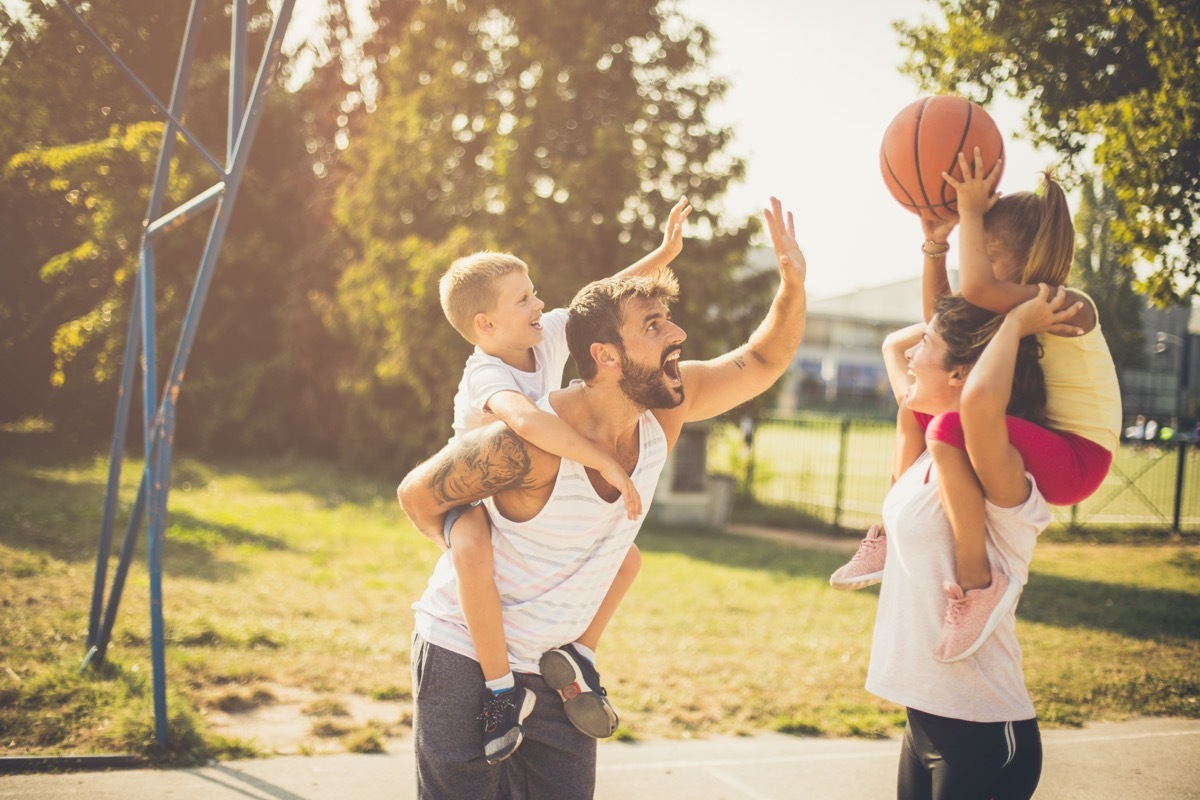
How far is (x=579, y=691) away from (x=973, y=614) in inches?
42.4

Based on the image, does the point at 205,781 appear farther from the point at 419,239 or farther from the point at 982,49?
the point at 419,239

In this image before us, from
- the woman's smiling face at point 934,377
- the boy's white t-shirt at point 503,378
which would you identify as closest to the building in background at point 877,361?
the boy's white t-shirt at point 503,378

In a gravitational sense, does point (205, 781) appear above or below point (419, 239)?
below

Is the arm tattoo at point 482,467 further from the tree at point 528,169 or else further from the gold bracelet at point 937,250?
the tree at point 528,169

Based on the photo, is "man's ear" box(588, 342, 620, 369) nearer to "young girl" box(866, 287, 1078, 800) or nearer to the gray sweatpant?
"young girl" box(866, 287, 1078, 800)

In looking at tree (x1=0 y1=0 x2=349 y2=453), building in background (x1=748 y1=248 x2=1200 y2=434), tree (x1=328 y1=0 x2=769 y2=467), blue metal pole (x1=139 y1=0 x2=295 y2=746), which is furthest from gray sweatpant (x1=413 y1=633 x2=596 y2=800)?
tree (x1=328 y1=0 x2=769 y2=467)

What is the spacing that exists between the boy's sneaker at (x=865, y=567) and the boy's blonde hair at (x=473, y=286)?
1.57 metres

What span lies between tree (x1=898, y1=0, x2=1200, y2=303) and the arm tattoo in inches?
236

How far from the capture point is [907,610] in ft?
8.18

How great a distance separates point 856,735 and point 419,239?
13.6m

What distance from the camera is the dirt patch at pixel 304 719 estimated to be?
5.01m

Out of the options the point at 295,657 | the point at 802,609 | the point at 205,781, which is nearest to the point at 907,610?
the point at 205,781

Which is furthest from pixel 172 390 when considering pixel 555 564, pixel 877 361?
pixel 877 361

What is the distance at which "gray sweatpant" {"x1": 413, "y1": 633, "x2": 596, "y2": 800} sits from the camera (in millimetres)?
2580
